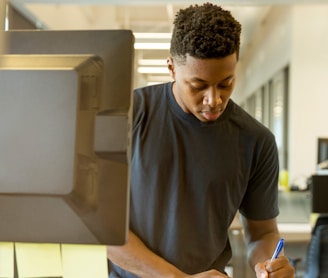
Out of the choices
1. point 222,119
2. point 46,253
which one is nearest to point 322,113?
point 222,119

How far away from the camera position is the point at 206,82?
973 mm

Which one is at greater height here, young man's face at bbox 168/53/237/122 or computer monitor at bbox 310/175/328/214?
young man's face at bbox 168/53/237/122

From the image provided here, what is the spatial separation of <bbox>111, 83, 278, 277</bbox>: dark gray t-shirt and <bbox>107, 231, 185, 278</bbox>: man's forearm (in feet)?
0.20

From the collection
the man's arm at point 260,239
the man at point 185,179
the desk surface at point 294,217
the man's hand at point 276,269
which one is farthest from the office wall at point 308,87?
the man's hand at point 276,269

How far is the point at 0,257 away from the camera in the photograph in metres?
0.91

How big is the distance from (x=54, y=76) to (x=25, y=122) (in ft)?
0.29

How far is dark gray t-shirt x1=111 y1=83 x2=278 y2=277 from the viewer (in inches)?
45.4

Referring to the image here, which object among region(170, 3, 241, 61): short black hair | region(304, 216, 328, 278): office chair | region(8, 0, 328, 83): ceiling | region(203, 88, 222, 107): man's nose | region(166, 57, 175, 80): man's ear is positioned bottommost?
region(304, 216, 328, 278): office chair

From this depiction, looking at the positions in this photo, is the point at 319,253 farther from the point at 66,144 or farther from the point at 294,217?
the point at 66,144

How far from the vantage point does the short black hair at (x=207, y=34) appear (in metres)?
0.94

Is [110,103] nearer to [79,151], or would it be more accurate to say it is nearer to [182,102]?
[79,151]

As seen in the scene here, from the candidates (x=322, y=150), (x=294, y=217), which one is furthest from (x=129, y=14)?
(x=294, y=217)

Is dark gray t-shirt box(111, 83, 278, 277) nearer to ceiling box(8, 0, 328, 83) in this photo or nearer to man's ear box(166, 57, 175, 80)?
man's ear box(166, 57, 175, 80)

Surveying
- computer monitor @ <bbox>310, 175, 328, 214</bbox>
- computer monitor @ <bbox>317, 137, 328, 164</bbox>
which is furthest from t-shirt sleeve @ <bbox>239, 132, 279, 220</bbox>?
computer monitor @ <bbox>317, 137, 328, 164</bbox>
